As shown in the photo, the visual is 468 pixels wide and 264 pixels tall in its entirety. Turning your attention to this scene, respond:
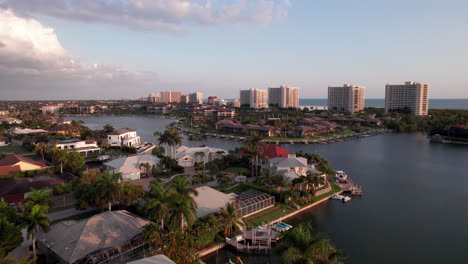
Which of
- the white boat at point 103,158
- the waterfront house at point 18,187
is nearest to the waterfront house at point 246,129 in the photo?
the white boat at point 103,158

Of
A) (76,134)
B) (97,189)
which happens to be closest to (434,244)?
(97,189)

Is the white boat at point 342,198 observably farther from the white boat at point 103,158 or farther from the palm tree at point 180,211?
the white boat at point 103,158

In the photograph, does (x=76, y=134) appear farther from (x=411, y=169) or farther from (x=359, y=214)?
(x=411, y=169)

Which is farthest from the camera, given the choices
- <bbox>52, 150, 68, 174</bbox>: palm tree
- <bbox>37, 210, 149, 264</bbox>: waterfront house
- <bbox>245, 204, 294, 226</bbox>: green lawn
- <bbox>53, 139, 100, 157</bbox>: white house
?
<bbox>53, 139, 100, 157</bbox>: white house

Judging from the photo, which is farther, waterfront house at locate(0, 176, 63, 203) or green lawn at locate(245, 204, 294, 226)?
waterfront house at locate(0, 176, 63, 203)

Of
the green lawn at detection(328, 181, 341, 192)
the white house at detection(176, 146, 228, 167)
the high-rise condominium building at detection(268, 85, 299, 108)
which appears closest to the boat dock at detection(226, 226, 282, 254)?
the green lawn at detection(328, 181, 341, 192)

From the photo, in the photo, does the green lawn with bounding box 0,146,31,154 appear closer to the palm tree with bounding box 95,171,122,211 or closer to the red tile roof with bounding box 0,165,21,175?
the red tile roof with bounding box 0,165,21,175

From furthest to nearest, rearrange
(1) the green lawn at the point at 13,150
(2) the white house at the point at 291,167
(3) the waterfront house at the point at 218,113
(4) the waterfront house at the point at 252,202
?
(3) the waterfront house at the point at 218,113 < (1) the green lawn at the point at 13,150 < (2) the white house at the point at 291,167 < (4) the waterfront house at the point at 252,202
